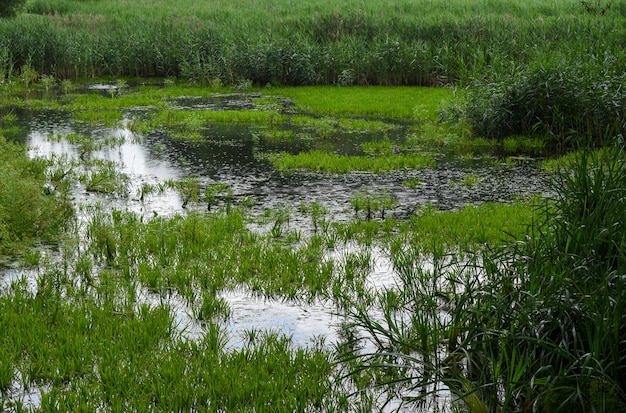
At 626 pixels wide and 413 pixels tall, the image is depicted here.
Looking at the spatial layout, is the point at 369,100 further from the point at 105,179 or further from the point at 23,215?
the point at 23,215

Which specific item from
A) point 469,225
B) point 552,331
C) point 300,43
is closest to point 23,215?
point 469,225

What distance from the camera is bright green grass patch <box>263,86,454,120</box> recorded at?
19.7m

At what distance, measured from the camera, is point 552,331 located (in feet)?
15.2

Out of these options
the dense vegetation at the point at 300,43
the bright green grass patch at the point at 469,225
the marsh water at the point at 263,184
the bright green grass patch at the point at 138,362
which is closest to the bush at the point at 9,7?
the dense vegetation at the point at 300,43

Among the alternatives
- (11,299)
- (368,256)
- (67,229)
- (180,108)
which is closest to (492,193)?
(368,256)

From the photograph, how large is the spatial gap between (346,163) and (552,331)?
28.5 ft

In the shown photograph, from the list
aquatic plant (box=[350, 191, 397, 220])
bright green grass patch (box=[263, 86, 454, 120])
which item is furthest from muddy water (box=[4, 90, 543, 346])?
bright green grass patch (box=[263, 86, 454, 120])

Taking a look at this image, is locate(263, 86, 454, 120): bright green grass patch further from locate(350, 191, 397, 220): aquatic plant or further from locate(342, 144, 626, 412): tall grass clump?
locate(342, 144, 626, 412): tall grass clump

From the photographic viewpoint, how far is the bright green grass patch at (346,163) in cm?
1295

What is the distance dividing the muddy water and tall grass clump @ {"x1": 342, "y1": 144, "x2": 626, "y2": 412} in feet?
4.17

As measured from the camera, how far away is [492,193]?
11203 mm

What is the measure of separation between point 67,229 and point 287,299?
11.4ft

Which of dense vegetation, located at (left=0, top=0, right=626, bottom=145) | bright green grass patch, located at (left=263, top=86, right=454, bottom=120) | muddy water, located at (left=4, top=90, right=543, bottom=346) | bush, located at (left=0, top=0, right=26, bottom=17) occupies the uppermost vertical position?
bush, located at (left=0, top=0, right=26, bottom=17)

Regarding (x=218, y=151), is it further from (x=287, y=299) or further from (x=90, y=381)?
(x=90, y=381)
